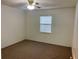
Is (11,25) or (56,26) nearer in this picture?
(11,25)

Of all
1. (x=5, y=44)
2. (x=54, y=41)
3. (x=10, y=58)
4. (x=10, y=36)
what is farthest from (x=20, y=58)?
(x=54, y=41)

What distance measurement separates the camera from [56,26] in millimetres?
5508

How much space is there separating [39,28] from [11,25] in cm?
180

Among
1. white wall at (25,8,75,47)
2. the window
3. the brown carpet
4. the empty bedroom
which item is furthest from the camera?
the window

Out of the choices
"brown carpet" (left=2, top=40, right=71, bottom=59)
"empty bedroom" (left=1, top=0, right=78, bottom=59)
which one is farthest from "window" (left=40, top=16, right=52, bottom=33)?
"brown carpet" (left=2, top=40, right=71, bottom=59)

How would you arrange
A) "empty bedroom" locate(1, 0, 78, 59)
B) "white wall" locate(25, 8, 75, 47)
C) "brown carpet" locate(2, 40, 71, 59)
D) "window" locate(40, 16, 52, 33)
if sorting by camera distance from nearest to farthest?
1. "brown carpet" locate(2, 40, 71, 59)
2. "empty bedroom" locate(1, 0, 78, 59)
3. "white wall" locate(25, 8, 75, 47)
4. "window" locate(40, 16, 52, 33)

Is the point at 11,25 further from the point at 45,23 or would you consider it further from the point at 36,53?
the point at 36,53

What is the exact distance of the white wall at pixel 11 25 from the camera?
4660 millimetres

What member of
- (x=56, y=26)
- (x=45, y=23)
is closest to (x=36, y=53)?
(x=56, y=26)

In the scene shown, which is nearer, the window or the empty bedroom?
the empty bedroom

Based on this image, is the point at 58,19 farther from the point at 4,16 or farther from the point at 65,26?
the point at 4,16

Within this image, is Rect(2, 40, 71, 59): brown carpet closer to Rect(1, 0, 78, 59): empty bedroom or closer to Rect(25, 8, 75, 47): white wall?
Rect(1, 0, 78, 59): empty bedroom

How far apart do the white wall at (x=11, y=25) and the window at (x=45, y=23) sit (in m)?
1.38

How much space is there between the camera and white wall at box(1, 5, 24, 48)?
4.66m
